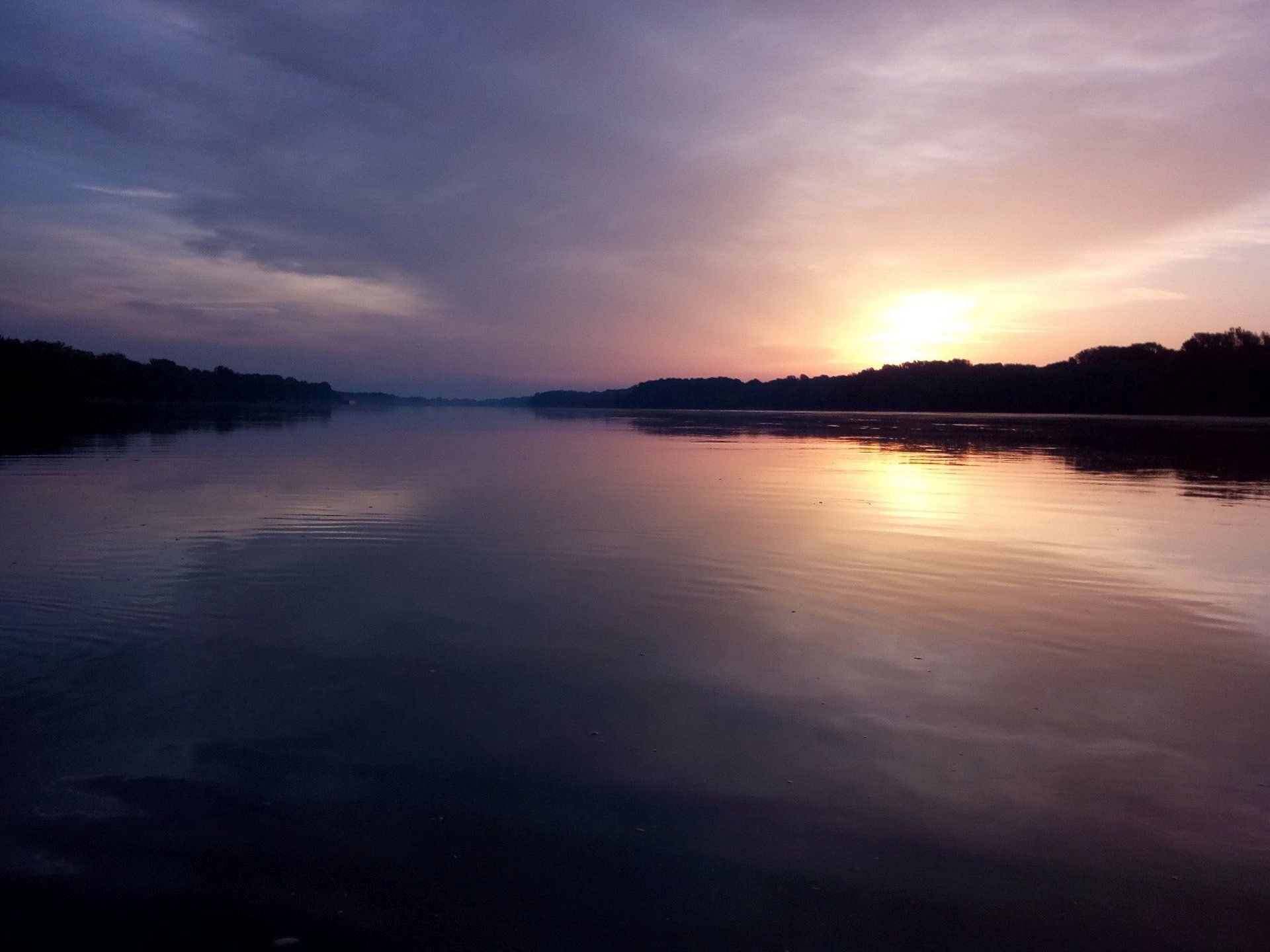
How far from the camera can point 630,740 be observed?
5.59 m

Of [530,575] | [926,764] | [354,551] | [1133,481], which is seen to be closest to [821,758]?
[926,764]

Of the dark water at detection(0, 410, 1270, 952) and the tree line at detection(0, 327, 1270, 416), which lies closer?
the dark water at detection(0, 410, 1270, 952)

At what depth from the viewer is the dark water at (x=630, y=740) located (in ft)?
12.7

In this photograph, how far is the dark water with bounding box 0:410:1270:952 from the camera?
12.7 feet

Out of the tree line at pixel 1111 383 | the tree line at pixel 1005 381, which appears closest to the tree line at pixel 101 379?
the tree line at pixel 1005 381

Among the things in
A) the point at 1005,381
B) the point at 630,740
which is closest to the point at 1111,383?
the point at 1005,381

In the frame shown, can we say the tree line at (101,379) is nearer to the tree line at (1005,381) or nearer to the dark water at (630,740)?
the tree line at (1005,381)

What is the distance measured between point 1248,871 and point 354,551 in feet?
34.9

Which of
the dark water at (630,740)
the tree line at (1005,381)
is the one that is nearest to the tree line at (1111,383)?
the tree line at (1005,381)

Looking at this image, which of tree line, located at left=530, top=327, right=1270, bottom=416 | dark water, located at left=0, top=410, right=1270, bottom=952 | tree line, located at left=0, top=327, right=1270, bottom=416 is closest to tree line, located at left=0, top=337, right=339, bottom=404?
tree line, located at left=0, top=327, right=1270, bottom=416

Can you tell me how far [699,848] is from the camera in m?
4.34

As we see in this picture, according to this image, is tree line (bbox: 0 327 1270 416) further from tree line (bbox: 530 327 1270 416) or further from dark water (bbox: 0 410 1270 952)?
dark water (bbox: 0 410 1270 952)

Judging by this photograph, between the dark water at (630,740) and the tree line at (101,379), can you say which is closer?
the dark water at (630,740)

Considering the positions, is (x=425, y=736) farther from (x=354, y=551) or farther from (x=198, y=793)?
(x=354, y=551)
